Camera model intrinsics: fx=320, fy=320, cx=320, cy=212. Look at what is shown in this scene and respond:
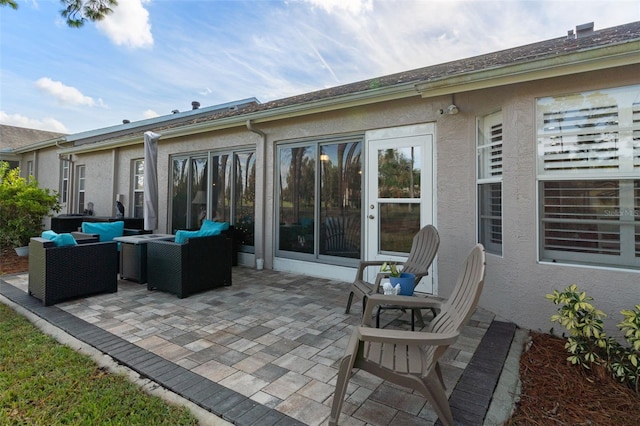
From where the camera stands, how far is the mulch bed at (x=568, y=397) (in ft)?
6.69

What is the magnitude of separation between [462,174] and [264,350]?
3262 millimetres

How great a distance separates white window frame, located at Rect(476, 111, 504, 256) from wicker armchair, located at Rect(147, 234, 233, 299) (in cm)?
365

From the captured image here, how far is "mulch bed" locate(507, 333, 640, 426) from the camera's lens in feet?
6.69

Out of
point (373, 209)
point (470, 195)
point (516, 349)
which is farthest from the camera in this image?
point (373, 209)

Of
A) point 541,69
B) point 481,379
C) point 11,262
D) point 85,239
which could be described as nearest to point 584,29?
point 541,69

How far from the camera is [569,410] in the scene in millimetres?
2131

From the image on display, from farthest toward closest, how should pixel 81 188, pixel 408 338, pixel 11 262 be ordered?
pixel 81 188
pixel 11 262
pixel 408 338

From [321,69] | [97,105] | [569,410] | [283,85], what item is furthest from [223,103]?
[569,410]

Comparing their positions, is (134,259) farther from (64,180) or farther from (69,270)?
(64,180)

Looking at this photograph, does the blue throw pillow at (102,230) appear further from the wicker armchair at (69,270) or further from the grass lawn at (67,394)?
the grass lawn at (67,394)

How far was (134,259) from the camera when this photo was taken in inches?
205

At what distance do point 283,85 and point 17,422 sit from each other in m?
11.0

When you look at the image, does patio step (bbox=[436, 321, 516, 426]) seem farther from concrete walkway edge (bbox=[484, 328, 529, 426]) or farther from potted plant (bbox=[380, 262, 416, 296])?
potted plant (bbox=[380, 262, 416, 296])

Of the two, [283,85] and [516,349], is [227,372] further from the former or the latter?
[283,85]
